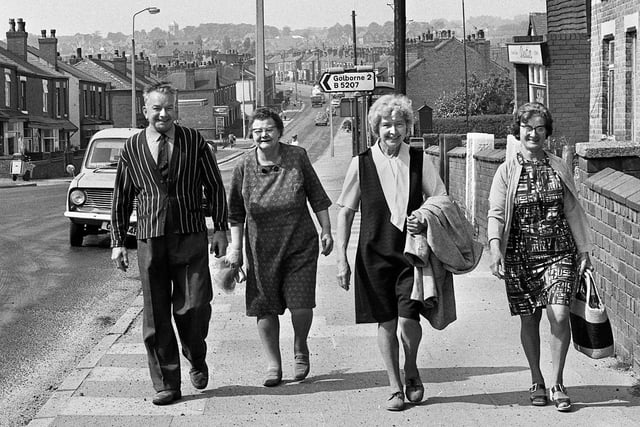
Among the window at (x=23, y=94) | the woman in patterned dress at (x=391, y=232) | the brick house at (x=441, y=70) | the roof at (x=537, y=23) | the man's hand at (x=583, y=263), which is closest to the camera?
the man's hand at (x=583, y=263)

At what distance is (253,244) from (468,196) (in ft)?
31.1

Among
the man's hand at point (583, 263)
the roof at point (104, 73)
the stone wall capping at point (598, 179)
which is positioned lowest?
the man's hand at point (583, 263)

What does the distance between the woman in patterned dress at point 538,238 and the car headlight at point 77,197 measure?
1177cm

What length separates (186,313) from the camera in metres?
6.97

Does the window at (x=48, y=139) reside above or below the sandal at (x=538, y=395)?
above

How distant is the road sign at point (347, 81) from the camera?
1812cm

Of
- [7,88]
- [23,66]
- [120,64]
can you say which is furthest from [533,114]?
[120,64]

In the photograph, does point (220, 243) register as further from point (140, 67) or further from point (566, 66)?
point (140, 67)

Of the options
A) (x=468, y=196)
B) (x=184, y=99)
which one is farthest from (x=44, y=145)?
(x=468, y=196)

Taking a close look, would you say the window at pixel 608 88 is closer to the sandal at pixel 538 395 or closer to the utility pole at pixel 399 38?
the utility pole at pixel 399 38

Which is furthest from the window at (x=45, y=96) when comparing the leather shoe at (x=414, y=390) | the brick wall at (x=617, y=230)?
the leather shoe at (x=414, y=390)

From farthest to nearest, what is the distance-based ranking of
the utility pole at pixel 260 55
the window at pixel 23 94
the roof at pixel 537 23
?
the window at pixel 23 94 → the roof at pixel 537 23 → the utility pole at pixel 260 55

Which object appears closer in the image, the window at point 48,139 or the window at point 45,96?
the window at point 48,139

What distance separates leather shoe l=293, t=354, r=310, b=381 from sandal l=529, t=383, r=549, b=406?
158 cm
